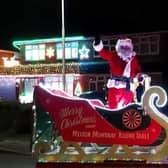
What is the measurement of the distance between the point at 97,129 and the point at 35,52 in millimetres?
38386

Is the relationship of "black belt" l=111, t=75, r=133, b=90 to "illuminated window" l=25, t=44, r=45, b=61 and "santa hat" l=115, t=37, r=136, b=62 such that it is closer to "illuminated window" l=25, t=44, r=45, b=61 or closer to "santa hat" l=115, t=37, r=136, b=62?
"santa hat" l=115, t=37, r=136, b=62

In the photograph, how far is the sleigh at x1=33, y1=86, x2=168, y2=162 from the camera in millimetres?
8859

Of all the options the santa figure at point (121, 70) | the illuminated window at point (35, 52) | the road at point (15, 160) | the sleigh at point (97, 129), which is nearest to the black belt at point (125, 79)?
the santa figure at point (121, 70)

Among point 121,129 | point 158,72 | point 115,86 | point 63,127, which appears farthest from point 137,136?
point 158,72

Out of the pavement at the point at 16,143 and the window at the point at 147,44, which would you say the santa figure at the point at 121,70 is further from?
the window at the point at 147,44

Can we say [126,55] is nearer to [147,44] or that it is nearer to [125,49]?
[125,49]

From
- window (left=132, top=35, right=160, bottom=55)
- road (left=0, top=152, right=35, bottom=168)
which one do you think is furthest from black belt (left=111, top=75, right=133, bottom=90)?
window (left=132, top=35, right=160, bottom=55)

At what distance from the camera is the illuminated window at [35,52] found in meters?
46.6

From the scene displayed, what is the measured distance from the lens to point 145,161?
893 cm

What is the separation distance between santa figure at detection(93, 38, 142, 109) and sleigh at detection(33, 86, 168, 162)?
7.95 ft

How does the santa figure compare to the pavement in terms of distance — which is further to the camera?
the pavement

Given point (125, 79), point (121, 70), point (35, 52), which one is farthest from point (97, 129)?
point (35, 52)

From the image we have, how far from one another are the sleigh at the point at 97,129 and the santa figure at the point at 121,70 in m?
2.42

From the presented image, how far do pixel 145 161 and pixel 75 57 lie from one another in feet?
117
